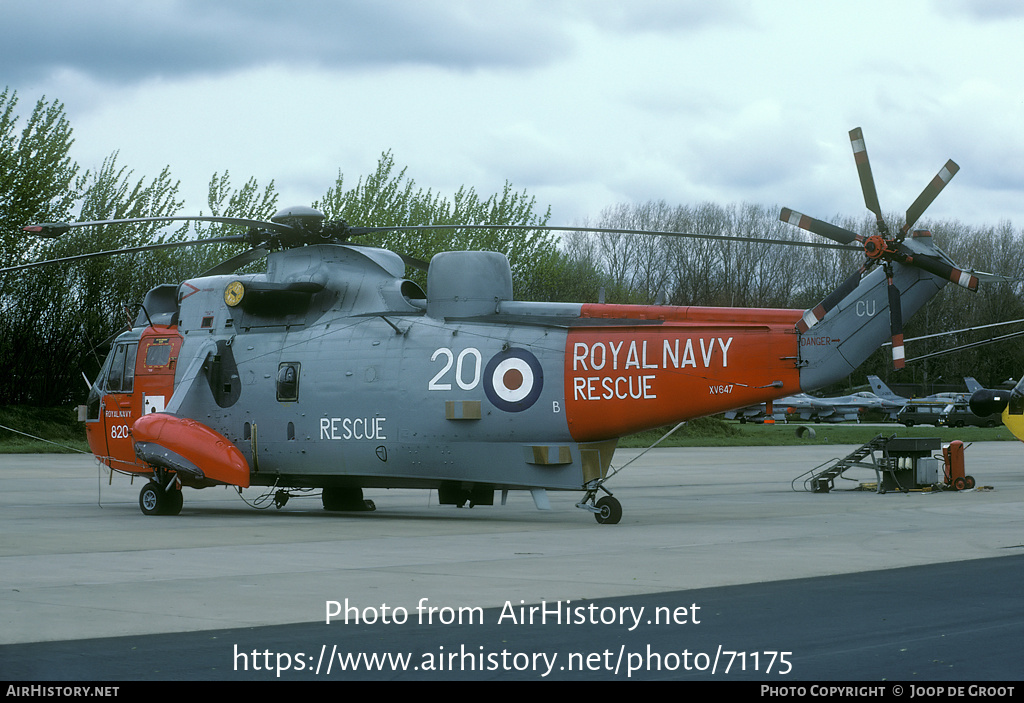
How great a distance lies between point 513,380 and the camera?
17609 millimetres

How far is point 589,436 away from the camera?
17.3m

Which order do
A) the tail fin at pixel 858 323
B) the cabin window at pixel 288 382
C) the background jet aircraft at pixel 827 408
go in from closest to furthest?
the tail fin at pixel 858 323 → the cabin window at pixel 288 382 → the background jet aircraft at pixel 827 408

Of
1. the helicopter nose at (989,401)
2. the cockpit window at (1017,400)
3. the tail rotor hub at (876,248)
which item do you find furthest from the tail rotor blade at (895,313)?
the helicopter nose at (989,401)

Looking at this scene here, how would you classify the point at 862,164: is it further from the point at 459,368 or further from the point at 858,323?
the point at 459,368

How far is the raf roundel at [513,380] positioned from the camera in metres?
17.5

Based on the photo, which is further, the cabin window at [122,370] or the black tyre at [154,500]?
the cabin window at [122,370]

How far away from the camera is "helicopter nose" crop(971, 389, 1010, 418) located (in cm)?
2733

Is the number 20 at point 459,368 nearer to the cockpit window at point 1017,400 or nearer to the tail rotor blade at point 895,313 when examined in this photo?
the tail rotor blade at point 895,313

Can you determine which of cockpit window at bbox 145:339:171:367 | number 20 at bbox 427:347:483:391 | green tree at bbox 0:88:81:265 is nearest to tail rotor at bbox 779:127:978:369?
number 20 at bbox 427:347:483:391

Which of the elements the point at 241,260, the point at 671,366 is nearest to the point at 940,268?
the point at 671,366

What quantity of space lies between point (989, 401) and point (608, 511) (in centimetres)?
1385

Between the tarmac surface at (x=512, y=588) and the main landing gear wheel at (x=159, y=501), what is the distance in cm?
21

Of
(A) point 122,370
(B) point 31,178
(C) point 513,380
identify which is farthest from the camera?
(B) point 31,178
